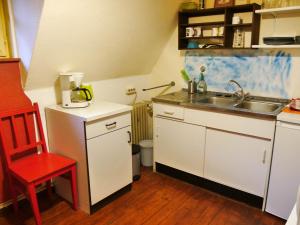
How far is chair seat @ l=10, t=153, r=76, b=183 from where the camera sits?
1866 millimetres

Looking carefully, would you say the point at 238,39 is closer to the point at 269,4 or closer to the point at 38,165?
the point at 269,4

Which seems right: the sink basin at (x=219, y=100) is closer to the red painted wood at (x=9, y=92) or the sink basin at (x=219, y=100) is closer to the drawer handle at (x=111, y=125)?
the drawer handle at (x=111, y=125)

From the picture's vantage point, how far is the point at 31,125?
2.21 m

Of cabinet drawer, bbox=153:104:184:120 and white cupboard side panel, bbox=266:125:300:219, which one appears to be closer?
white cupboard side panel, bbox=266:125:300:219

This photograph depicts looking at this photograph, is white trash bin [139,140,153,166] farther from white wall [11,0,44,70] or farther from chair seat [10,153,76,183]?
white wall [11,0,44,70]

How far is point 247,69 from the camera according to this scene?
2523mm

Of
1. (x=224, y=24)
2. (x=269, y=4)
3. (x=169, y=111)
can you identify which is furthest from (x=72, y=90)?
(x=269, y=4)

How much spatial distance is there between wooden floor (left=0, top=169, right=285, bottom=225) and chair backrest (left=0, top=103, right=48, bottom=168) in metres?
0.49

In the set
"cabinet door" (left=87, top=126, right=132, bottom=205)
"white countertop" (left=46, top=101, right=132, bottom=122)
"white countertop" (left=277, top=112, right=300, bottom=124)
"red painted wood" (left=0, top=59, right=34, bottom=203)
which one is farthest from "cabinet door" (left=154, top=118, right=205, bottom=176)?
"red painted wood" (left=0, top=59, right=34, bottom=203)

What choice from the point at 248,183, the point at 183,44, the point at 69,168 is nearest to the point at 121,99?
the point at 183,44

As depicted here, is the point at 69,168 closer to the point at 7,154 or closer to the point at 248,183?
the point at 7,154

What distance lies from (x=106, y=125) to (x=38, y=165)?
61cm

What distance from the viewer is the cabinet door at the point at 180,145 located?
2.43 meters

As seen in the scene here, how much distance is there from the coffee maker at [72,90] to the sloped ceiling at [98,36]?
0.36ft
